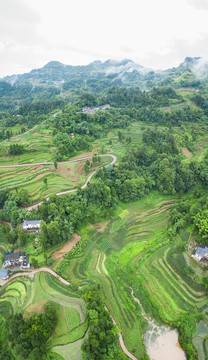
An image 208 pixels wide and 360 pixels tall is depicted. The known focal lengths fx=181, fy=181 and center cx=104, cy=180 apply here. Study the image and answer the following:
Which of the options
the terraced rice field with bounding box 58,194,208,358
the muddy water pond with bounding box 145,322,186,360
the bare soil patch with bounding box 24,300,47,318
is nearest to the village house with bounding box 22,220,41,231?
the terraced rice field with bounding box 58,194,208,358

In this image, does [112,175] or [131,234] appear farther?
[112,175]

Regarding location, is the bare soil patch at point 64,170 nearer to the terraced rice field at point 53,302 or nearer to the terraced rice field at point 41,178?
the terraced rice field at point 41,178

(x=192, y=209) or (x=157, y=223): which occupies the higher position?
(x=192, y=209)

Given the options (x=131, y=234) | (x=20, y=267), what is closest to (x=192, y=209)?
(x=131, y=234)

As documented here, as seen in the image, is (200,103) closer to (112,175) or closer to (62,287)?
(112,175)

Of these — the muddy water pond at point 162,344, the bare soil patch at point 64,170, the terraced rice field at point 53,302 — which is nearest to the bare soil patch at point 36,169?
the bare soil patch at point 64,170

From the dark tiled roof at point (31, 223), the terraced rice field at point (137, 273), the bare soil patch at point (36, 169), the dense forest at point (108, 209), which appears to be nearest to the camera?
the dense forest at point (108, 209)
